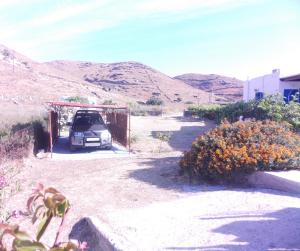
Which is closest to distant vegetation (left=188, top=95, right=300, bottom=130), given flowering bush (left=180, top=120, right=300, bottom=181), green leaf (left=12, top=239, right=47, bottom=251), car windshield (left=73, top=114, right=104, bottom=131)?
flowering bush (left=180, top=120, right=300, bottom=181)

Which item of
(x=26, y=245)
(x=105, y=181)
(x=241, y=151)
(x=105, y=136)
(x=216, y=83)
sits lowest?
(x=105, y=181)

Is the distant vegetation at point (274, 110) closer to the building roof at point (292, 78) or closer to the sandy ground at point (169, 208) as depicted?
the building roof at point (292, 78)

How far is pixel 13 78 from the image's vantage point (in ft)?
185

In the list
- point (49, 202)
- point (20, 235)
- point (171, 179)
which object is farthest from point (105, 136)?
point (20, 235)

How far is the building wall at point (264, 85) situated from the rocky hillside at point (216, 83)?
60.4 m

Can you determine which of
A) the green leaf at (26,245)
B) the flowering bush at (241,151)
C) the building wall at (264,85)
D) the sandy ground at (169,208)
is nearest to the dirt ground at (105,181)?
the sandy ground at (169,208)

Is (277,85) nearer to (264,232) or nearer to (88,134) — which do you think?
(88,134)

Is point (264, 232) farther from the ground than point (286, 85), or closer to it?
closer to it

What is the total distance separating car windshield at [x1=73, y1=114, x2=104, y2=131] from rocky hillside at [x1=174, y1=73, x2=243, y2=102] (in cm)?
7543

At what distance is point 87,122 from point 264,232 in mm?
12357

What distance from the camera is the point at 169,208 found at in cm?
752

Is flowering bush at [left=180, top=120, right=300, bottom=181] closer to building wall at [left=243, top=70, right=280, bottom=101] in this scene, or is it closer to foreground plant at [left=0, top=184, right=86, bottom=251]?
foreground plant at [left=0, top=184, right=86, bottom=251]

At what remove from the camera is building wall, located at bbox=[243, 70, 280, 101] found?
23742 millimetres

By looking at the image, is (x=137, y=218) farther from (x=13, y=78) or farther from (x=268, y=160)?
(x=13, y=78)
